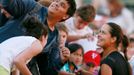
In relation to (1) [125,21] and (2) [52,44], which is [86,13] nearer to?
(2) [52,44]

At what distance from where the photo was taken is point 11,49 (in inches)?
287

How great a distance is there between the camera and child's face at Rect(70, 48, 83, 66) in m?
9.02

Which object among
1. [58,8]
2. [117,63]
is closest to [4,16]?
[58,8]

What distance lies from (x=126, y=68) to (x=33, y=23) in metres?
1.36

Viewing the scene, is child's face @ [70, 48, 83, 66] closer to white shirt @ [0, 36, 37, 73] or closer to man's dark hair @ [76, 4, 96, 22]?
man's dark hair @ [76, 4, 96, 22]

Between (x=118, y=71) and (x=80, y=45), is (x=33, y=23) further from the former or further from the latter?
(x=80, y=45)

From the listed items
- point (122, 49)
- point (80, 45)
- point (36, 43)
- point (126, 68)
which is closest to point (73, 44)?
point (80, 45)

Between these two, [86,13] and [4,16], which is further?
[86,13]

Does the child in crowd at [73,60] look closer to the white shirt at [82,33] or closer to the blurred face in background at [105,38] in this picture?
the white shirt at [82,33]

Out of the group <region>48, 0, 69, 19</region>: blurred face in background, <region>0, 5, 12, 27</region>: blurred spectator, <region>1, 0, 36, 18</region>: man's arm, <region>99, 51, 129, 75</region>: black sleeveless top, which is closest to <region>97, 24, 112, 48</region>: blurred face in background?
<region>99, 51, 129, 75</region>: black sleeveless top

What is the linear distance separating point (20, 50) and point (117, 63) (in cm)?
134

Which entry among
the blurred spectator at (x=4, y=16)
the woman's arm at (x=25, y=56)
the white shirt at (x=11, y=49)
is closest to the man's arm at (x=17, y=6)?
the blurred spectator at (x=4, y=16)

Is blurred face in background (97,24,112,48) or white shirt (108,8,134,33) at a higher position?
blurred face in background (97,24,112,48)

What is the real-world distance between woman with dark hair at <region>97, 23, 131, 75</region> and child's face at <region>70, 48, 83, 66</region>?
0.73 m
